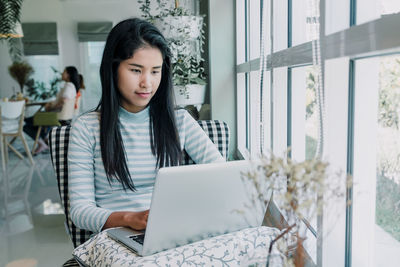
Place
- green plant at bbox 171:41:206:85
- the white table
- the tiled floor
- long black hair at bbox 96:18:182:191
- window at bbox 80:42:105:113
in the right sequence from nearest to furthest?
the white table → long black hair at bbox 96:18:182:191 → the tiled floor → green plant at bbox 171:41:206:85 → window at bbox 80:42:105:113

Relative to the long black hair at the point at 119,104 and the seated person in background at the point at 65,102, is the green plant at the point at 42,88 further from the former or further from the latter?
the long black hair at the point at 119,104

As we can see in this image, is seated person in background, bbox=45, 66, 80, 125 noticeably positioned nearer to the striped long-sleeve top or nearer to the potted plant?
the potted plant

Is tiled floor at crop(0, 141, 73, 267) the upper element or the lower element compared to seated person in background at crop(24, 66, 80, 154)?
lower

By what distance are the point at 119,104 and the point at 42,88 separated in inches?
234

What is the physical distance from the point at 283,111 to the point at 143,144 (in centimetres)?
74

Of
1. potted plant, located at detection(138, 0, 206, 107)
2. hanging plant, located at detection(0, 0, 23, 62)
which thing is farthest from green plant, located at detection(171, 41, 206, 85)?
hanging plant, located at detection(0, 0, 23, 62)

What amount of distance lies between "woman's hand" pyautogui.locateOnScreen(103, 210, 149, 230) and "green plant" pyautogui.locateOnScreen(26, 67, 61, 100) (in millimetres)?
6176

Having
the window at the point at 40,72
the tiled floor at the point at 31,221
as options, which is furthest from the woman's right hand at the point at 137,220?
the window at the point at 40,72

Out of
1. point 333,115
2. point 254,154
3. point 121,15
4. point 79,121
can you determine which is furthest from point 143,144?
point 121,15

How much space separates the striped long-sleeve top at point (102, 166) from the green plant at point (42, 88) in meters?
5.85

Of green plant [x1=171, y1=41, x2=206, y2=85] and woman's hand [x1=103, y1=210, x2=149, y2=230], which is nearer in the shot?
woman's hand [x1=103, y1=210, x2=149, y2=230]

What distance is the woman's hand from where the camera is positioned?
112 cm

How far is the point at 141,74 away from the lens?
1434 millimetres

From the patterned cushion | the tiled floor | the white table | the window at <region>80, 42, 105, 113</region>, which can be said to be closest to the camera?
the white table
